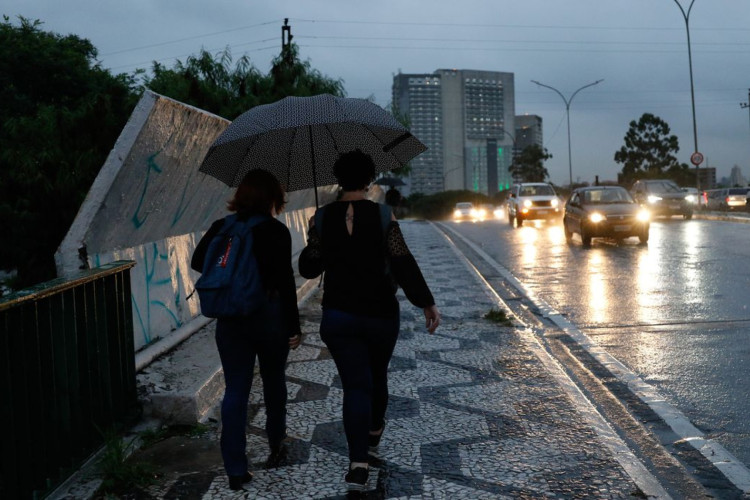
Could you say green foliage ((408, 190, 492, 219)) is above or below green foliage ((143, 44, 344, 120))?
below

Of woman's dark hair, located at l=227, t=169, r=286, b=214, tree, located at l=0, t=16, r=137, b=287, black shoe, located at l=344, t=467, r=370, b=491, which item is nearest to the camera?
black shoe, located at l=344, t=467, r=370, b=491

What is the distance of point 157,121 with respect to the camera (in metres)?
5.74

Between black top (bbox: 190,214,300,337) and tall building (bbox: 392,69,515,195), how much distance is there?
163285mm

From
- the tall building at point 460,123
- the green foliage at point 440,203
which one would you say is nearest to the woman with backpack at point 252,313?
the green foliage at point 440,203

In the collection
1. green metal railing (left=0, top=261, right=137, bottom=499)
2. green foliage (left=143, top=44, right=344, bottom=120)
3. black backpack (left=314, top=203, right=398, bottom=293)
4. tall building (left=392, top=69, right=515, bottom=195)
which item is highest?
tall building (left=392, top=69, right=515, bottom=195)

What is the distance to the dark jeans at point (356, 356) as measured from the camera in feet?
12.7

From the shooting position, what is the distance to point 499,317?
29.7 feet

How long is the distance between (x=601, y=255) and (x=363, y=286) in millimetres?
14347

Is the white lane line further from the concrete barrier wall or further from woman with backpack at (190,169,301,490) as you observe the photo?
the concrete barrier wall

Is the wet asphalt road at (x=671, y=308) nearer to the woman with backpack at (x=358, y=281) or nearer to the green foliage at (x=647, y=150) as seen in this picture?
the woman with backpack at (x=358, y=281)

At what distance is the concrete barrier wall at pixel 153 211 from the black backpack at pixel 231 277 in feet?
5.27

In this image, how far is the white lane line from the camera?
409 cm

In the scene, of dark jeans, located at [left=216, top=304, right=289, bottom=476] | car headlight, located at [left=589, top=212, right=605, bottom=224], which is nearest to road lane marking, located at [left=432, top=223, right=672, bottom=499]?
dark jeans, located at [left=216, top=304, right=289, bottom=476]

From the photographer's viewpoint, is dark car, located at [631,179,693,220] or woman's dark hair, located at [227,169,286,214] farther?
dark car, located at [631,179,693,220]
